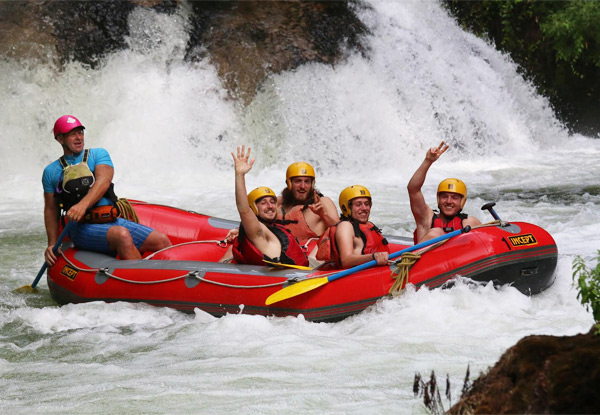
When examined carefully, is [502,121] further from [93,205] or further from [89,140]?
[93,205]

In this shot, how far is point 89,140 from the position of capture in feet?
37.7

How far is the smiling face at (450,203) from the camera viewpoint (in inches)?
213

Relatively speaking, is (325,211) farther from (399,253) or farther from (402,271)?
(402,271)

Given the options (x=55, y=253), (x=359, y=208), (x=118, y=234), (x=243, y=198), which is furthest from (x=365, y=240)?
(x=55, y=253)

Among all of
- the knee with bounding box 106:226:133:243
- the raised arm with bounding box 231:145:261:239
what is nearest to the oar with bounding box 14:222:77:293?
the knee with bounding box 106:226:133:243

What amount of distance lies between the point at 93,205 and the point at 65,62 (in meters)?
6.41

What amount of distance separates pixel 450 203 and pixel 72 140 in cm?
244

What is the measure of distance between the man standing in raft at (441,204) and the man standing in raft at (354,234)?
30 cm

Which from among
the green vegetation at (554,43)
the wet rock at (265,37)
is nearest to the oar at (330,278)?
the wet rock at (265,37)

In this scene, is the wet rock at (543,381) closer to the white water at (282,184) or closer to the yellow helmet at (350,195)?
the white water at (282,184)

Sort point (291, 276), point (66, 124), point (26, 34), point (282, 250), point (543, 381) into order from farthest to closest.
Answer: point (26, 34)
point (66, 124)
point (282, 250)
point (291, 276)
point (543, 381)

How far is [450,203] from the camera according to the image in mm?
5438

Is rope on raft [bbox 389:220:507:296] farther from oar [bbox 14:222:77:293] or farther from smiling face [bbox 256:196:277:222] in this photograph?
oar [bbox 14:222:77:293]

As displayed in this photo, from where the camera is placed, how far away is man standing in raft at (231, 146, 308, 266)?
5297mm
